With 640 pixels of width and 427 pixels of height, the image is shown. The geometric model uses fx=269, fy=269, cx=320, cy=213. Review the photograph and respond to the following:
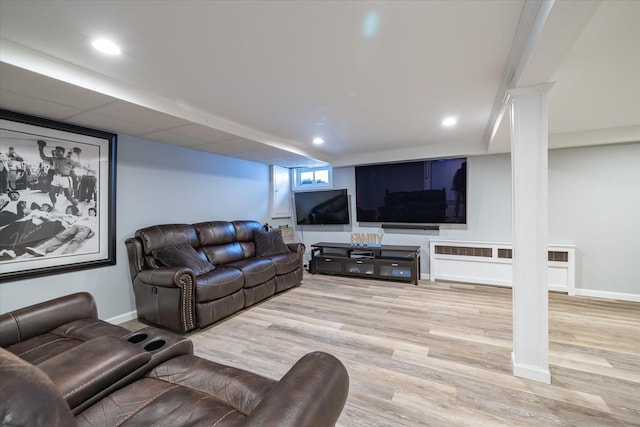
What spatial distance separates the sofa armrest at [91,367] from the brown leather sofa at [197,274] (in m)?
1.54

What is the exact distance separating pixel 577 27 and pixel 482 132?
105 inches

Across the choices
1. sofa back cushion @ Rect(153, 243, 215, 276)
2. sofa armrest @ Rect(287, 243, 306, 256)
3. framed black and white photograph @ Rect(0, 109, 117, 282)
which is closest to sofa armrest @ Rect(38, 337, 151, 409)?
sofa back cushion @ Rect(153, 243, 215, 276)

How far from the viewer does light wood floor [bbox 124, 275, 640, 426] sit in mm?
1720

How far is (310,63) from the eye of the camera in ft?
6.33

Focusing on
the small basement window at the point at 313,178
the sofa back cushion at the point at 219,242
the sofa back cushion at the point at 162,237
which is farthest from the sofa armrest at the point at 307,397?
the small basement window at the point at 313,178

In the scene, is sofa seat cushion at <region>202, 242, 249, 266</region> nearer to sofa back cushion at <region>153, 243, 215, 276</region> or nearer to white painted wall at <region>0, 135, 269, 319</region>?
sofa back cushion at <region>153, 243, 215, 276</region>

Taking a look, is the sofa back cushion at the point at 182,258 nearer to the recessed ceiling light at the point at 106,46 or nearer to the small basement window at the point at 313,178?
the recessed ceiling light at the point at 106,46

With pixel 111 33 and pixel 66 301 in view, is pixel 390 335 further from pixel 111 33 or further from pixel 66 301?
pixel 111 33

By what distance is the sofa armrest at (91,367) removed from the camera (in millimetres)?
1052

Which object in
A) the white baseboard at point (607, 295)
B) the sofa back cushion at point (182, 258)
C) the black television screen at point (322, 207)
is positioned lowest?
the white baseboard at point (607, 295)

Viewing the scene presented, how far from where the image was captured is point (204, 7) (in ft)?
4.53

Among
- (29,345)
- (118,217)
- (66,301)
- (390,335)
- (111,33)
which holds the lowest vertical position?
(390,335)

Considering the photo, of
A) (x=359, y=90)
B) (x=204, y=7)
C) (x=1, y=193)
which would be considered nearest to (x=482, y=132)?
(x=359, y=90)

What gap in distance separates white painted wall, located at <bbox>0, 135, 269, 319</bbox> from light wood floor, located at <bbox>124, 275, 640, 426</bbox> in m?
0.57
